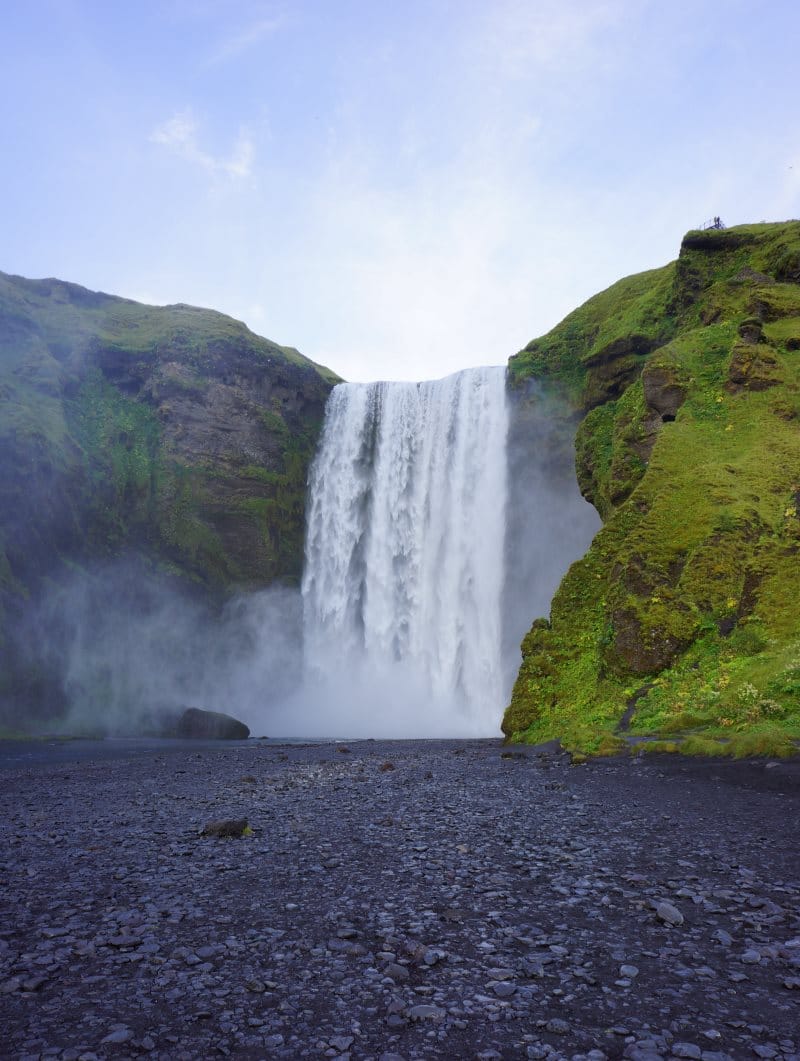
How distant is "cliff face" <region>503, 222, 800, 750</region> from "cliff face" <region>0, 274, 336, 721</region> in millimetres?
27556

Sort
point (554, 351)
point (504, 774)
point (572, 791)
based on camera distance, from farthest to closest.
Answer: point (554, 351), point (504, 774), point (572, 791)

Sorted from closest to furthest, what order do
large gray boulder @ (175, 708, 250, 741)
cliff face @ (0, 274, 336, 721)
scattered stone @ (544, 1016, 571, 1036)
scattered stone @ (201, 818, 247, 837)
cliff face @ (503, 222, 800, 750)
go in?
scattered stone @ (544, 1016, 571, 1036) → scattered stone @ (201, 818, 247, 837) → cliff face @ (503, 222, 800, 750) → large gray boulder @ (175, 708, 250, 741) → cliff face @ (0, 274, 336, 721)

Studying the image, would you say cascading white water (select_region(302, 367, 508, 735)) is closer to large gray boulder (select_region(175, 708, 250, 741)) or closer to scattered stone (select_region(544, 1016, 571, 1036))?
large gray boulder (select_region(175, 708, 250, 741))

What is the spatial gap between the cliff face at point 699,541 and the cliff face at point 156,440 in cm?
2756

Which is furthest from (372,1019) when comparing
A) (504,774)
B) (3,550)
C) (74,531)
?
(74,531)

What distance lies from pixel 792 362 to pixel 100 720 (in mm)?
42426

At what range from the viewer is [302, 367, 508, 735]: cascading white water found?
4488 centimetres

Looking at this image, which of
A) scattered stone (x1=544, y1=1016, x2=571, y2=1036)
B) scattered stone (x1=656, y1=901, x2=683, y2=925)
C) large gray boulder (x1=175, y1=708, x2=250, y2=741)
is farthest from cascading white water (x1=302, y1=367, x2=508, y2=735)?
scattered stone (x1=544, y1=1016, x2=571, y2=1036)

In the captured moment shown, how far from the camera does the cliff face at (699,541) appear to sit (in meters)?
17.8

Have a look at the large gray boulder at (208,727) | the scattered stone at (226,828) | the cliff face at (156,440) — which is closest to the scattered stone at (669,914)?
the scattered stone at (226,828)

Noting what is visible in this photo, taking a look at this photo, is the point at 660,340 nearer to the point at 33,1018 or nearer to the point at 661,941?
the point at 661,941

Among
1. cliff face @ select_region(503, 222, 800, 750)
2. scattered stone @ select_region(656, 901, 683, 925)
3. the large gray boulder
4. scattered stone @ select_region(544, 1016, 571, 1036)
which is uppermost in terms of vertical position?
cliff face @ select_region(503, 222, 800, 750)

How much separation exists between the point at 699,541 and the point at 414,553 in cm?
2873

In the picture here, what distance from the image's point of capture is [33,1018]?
4.48 meters
